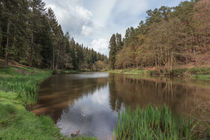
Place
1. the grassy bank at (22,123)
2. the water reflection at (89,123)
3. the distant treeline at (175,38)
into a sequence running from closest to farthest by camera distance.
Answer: the grassy bank at (22,123) < the water reflection at (89,123) < the distant treeline at (175,38)

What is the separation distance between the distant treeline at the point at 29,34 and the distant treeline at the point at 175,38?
16003 mm

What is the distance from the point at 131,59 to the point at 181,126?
4031cm

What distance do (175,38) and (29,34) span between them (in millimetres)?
27182

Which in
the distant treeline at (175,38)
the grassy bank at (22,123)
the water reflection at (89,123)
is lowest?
the water reflection at (89,123)

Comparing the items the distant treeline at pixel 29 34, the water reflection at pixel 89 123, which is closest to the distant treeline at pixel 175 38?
the water reflection at pixel 89 123

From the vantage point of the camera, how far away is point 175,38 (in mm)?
16016

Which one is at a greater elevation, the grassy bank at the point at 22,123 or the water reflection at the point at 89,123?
the grassy bank at the point at 22,123

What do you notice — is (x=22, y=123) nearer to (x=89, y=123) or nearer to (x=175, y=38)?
(x=89, y=123)

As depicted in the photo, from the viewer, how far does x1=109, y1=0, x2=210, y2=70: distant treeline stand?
4741mm

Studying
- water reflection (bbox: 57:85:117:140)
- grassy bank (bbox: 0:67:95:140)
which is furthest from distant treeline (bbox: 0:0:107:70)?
water reflection (bbox: 57:85:117:140)

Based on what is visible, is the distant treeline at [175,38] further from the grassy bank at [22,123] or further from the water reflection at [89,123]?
the grassy bank at [22,123]

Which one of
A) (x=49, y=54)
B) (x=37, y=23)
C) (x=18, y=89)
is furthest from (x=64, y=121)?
(x=49, y=54)

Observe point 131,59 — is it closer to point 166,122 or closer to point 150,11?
point 150,11

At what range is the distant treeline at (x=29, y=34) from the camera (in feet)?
40.4
